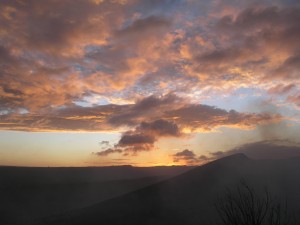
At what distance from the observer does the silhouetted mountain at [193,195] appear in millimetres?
54500

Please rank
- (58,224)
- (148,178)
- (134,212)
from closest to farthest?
(58,224), (134,212), (148,178)

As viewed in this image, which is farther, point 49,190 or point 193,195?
point 49,190

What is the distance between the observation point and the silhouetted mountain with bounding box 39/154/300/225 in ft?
179

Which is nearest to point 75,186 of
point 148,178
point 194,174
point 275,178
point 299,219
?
point 148,178

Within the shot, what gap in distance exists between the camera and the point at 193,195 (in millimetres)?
68562

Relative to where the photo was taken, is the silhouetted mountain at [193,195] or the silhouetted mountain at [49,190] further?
the silhouetted mountain at [49,190]

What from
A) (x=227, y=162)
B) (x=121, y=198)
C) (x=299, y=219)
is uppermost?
(x=227, y=162)

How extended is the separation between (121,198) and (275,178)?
36001 millimetres

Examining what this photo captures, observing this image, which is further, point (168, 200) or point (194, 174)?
point (194, 174)

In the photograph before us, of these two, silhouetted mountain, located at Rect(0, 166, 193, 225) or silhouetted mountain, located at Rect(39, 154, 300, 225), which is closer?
silhouetted mountain, located at Rect(39, 154, 300, 225)

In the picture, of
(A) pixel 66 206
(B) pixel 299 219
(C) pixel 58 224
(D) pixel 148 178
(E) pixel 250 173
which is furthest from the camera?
(D) pixel 148 178

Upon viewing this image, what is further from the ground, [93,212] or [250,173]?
[250,173]

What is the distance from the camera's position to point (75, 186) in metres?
126

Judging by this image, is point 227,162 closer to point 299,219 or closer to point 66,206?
point 299,219
